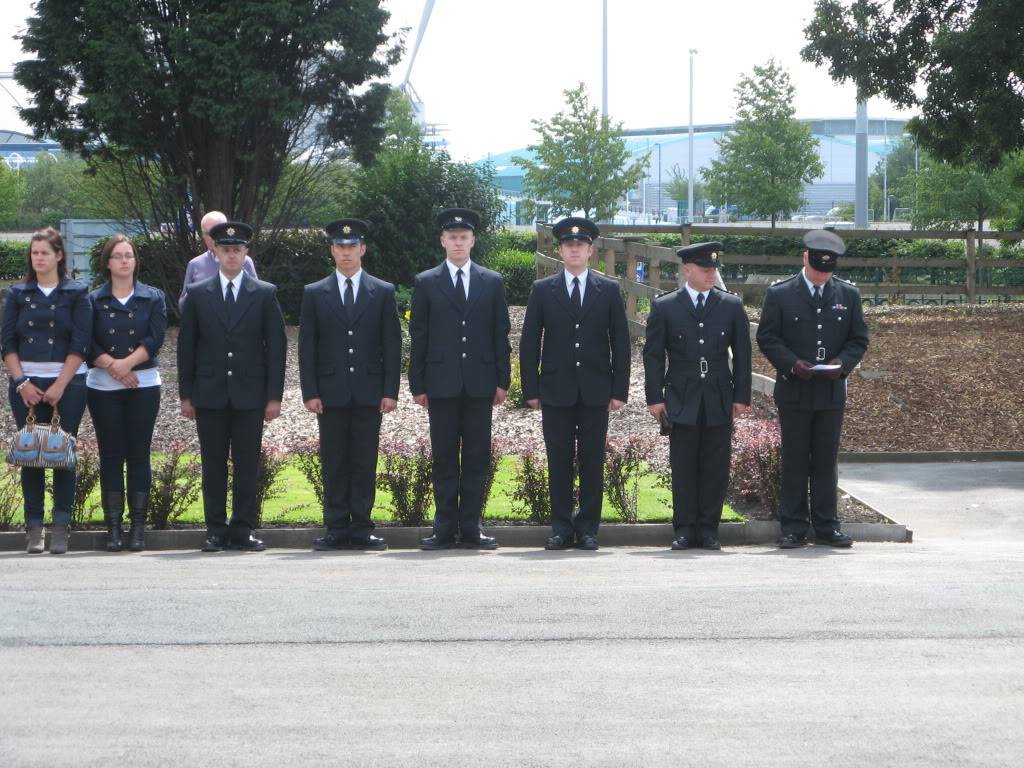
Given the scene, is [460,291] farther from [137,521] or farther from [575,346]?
[137,521]

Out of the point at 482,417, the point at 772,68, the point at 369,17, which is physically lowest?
the point at 482,417

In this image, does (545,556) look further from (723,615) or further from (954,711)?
(954,711)

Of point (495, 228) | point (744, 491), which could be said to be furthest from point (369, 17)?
point (744, 491)

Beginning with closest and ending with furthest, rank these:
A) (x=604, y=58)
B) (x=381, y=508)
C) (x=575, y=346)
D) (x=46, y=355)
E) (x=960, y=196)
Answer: (x=46, y=355) → (x=575, y=346) → (x=381, y=508) → (x=960, y=196) → (x=604, y=58)

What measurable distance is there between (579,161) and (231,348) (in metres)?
45.7

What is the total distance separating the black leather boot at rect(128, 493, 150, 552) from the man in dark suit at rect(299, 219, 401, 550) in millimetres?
1115

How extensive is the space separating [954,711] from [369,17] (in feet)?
63.1

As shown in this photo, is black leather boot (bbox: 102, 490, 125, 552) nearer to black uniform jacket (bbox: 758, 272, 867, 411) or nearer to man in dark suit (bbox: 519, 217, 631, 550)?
man in dark suit (bbox: 519, 217, 631, 550)

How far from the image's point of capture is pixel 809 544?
9453 millimetres

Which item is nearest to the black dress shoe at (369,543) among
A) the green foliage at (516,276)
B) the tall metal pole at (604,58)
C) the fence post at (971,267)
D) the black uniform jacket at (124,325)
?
the black uniform jacket at (124,325)

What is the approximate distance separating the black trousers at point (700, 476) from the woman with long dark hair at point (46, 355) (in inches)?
148

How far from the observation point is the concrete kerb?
30.3ft

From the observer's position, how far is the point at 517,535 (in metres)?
9.57

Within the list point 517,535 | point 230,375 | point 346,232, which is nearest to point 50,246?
point 230,375
